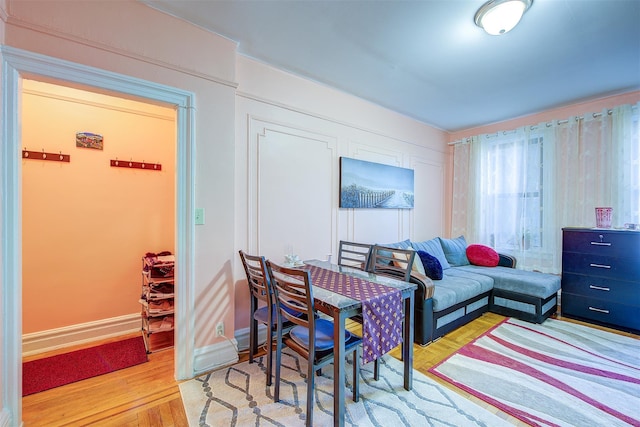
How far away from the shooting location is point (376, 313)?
5.19ft

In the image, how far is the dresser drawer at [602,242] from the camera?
2.70 meters

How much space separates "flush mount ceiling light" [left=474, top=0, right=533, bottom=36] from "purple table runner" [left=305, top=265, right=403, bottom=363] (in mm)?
2005

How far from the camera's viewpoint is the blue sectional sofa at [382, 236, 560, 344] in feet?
8.29

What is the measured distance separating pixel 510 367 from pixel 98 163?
13.6ft

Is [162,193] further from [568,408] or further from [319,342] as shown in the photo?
[568,408]

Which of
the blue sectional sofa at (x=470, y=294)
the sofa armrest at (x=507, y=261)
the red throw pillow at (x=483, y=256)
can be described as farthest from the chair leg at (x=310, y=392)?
the sofa armrest at (x=507, y=261)

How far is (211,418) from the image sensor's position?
1601 millimetres

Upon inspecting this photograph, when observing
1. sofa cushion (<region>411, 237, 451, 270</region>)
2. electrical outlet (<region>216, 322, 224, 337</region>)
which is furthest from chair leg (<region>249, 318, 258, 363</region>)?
sofa cushion (<region>411, 237, 451, 270</region>)

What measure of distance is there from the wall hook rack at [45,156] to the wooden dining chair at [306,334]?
7.65ft

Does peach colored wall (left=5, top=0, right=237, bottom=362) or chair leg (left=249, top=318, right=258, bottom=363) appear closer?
peach colored wall (left=5, top=0, right=237, bottom=362)

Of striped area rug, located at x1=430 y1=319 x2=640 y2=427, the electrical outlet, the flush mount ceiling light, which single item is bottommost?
striped area rug, located at x1=430 y1=319 x2=640 y2=427

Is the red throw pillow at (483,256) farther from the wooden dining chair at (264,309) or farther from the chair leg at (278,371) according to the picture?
the chair leg at (278,371)

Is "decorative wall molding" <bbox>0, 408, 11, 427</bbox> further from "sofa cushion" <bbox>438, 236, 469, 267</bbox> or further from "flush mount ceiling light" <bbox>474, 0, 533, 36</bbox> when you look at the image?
"sofa cushion" <bbox>438, 236, 469, 267</bbox>

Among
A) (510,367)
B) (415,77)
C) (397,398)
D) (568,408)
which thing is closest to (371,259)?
(397,398)
